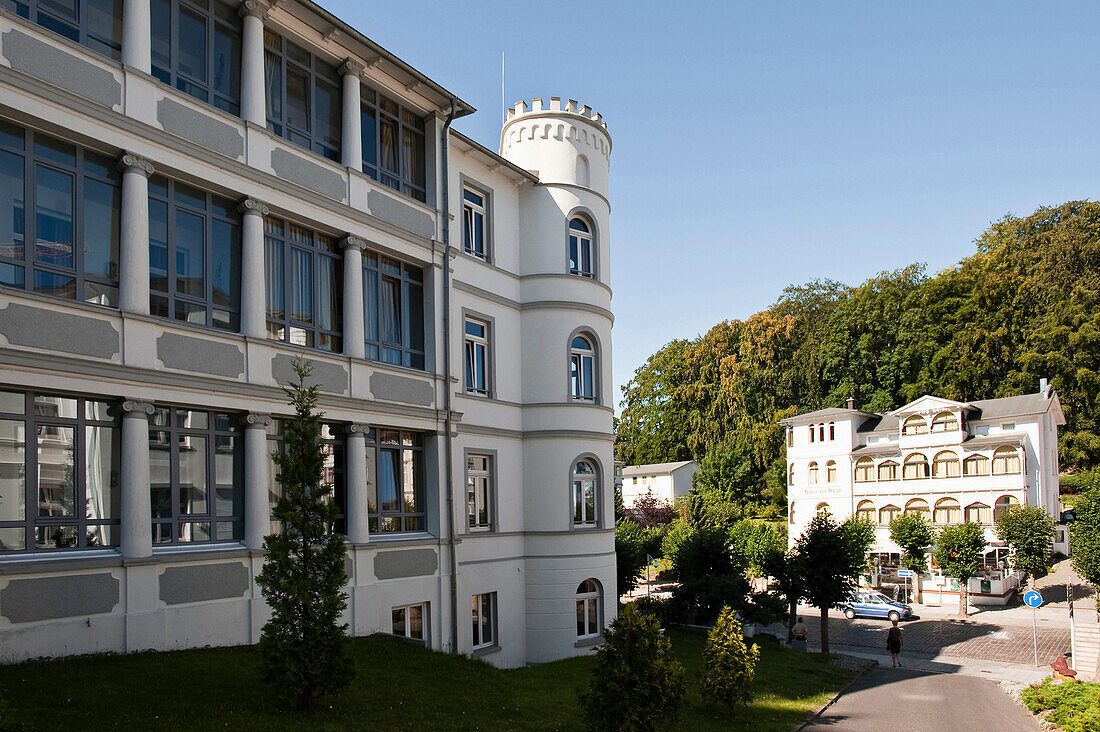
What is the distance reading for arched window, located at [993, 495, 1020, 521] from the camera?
5400cm

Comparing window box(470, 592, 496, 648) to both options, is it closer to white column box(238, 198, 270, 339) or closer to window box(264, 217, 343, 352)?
window box(264, 217, 343, 352)

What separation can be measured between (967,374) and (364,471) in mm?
57865

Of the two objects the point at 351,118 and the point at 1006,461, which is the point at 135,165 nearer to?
the point at 351,118

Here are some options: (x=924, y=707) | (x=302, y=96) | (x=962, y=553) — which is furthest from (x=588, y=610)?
(x=962, y=553)

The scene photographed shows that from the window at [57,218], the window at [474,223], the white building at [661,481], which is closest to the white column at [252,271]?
the window at [57,218]

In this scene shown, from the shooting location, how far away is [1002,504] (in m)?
54.5

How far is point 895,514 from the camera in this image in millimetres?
58844

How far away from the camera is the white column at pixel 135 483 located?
14.1m

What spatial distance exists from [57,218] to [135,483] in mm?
4419

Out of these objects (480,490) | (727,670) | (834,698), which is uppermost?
(480,490)

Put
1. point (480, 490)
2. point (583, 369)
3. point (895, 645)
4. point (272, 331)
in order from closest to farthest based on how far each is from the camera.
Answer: point (272, 331) → point (480, 490) → point (583, 369) → point (895, 645)

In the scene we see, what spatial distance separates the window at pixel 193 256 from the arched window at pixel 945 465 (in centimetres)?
5235

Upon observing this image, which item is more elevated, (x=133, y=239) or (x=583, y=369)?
(x=133, y=239)

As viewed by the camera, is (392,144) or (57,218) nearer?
(57,218)
